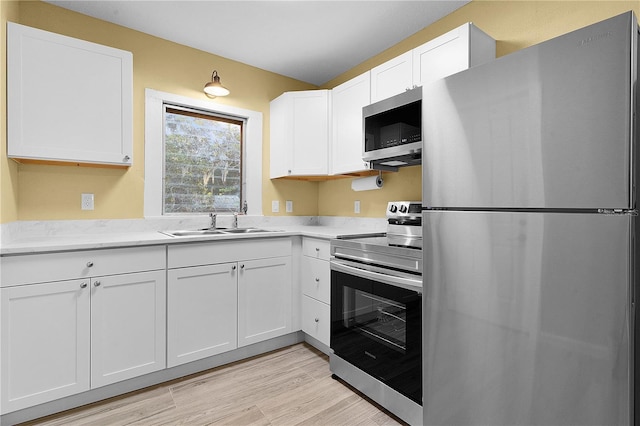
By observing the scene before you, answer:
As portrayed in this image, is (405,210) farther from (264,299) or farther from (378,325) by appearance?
(264,299)

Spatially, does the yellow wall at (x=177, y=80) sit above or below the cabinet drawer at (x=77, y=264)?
above

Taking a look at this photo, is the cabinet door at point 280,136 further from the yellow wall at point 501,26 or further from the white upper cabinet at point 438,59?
the white upper cabinet at point 438,59

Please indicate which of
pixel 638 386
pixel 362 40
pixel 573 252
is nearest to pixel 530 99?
pixel 573 252

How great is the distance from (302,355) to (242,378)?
0.51 meters

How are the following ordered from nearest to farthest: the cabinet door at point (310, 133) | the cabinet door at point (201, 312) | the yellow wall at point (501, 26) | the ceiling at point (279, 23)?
the yellow wall at point (501, 26) → the cabinet door at point (201, 312) → the ceiling at point (279, 23) → the cabinet door at point (310, 133)

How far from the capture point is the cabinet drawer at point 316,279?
2399 millimetres

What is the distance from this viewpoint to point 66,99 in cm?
205

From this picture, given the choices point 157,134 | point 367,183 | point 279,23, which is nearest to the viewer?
point 279,23

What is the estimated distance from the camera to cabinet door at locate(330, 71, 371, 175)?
8.52 ft

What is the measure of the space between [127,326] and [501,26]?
300 centimetres

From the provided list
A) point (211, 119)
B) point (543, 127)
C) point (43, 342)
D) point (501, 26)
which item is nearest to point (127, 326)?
point (43, 342)

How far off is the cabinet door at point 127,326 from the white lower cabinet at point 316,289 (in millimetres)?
1051

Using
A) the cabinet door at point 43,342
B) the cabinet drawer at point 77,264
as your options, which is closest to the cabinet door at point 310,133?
the cabinet drawer at point 77,264

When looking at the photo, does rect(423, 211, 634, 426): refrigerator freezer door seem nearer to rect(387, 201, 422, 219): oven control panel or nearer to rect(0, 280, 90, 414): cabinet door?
rect(387, 201, 422, 219): oven control panel
